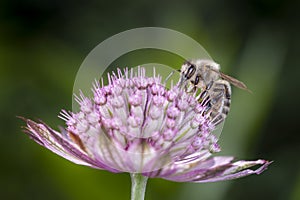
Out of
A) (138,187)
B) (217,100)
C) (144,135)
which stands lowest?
(138,187)

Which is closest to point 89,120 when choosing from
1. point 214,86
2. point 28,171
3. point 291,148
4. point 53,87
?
point 214,86

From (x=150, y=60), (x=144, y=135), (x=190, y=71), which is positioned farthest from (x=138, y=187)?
(x=150, y=60)

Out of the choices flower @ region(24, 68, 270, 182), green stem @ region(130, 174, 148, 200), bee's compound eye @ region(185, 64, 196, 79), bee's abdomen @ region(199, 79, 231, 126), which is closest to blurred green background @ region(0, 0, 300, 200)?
bee's abdomen @ region(199, 79, 231, 126)

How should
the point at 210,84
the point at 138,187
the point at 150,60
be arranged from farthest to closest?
the point at 150,60
the point at 210,84
the point at 138,187

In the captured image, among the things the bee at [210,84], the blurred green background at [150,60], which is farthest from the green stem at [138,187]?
the blurred green background at [150,60]

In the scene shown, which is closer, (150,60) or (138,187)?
(138,187)

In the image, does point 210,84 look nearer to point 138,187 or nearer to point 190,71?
point 190,71

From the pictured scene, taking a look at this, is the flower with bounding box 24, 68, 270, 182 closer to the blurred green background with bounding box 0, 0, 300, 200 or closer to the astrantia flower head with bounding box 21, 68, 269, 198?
the astrantia flower head with bounding box 21, 68, 269, 198

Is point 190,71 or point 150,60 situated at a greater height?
point 150,60
